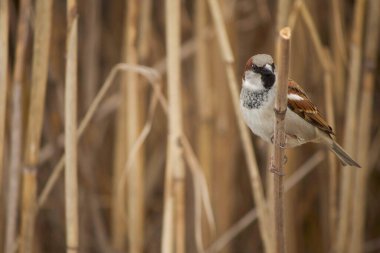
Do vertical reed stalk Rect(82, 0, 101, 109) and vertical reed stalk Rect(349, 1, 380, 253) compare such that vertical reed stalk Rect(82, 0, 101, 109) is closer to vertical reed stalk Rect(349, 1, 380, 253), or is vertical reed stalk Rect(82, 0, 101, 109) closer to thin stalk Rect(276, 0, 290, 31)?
thin stalk Rect(276, 0, 290, 31)

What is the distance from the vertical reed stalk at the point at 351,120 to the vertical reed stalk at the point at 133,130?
621 mm

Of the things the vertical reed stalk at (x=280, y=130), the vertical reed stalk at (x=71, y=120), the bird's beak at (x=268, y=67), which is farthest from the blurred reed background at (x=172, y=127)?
the vertical reed stalk at (x=280, y=130)

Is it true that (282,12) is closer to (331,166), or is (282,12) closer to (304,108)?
(304,108)

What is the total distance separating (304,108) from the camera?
155 cm

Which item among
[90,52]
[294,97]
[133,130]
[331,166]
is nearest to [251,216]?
[331,166]

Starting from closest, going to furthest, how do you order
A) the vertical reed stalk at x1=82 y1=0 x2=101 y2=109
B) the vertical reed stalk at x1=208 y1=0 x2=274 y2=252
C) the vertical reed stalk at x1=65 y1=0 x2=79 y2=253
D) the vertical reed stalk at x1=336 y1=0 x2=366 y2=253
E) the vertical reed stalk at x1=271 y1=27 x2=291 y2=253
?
the vertical reed stalk at x1=271 y1=27 x2=291 y2=253 < the vertical reed stalk at x1=65 y1=0 x2=79 y2=253 < the vertical reed stalk at x1=208 y1=0 x2=274 y2=252 < the vertical reed stalk at x1=336 y1=0 x2=366 y2=253 < the vertical reed stalk at x1=82 y1=0 x2=101 y2=109

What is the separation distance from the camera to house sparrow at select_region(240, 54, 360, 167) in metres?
1.34

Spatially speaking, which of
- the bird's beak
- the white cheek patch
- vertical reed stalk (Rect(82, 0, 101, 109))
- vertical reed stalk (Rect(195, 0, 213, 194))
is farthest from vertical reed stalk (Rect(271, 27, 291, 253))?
vertical reed stalk (Rect(82, 0, 101, 109))

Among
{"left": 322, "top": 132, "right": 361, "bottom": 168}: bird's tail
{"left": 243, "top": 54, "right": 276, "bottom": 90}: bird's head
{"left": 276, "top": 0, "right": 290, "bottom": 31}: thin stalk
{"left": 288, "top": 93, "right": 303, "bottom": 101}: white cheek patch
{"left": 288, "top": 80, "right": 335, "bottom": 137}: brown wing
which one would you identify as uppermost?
{"left": 276, "top": 0, "right": 290, "bottom": 31}: thin stalk

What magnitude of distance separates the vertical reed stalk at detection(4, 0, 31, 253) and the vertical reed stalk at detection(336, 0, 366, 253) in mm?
935

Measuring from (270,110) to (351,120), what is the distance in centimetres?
50

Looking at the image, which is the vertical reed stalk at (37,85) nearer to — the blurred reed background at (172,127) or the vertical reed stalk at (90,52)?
the blurred reed background at (172,127)

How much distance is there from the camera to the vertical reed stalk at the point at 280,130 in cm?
95

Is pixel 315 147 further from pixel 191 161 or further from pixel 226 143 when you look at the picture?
pixel 191 161
